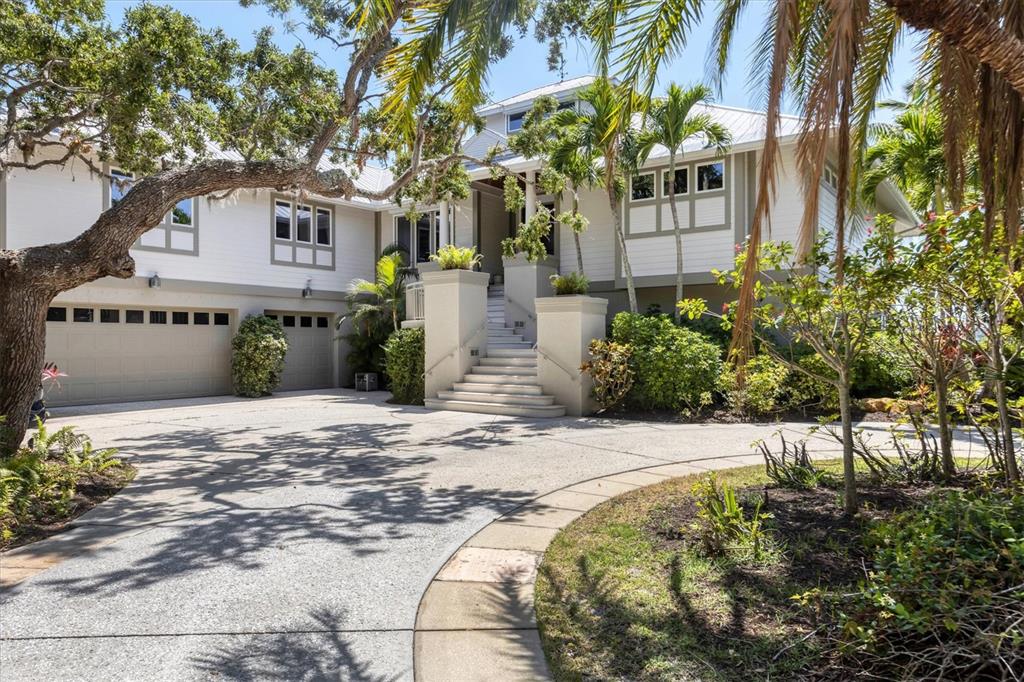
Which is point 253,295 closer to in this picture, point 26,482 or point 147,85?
point 147,85

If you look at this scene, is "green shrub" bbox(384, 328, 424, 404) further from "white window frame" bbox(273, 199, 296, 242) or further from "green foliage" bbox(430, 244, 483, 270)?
"white window frame" bbox(273, 199, 296, 242)

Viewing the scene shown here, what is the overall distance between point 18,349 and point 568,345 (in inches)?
317

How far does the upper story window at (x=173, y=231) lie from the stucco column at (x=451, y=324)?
6.46 metres

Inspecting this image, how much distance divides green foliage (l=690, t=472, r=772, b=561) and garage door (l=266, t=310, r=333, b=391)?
16.0 meters

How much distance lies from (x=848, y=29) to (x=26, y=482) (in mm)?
6359

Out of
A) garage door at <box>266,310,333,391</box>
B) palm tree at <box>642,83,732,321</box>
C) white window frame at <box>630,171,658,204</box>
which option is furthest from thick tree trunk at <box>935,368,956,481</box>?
garage door at <box>266,310,333,391</box>

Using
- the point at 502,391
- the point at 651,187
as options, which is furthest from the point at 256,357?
the point at 651,187

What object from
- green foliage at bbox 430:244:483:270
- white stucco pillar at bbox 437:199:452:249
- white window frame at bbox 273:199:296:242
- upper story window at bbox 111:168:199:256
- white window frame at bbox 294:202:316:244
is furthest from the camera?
white window frame at bbox 294:202:316:244

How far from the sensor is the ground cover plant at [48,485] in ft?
15.4

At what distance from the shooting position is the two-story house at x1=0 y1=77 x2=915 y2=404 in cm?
1416

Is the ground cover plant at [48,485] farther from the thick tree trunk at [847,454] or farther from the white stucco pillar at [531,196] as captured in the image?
the white stucco pillar at [531,196]

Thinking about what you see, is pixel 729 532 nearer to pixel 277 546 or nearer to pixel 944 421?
pixel 944 421

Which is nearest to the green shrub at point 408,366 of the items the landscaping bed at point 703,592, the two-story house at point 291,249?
the two-story house at point 291,249

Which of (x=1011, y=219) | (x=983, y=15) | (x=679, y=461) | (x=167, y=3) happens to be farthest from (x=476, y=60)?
(x=167, y=3)
